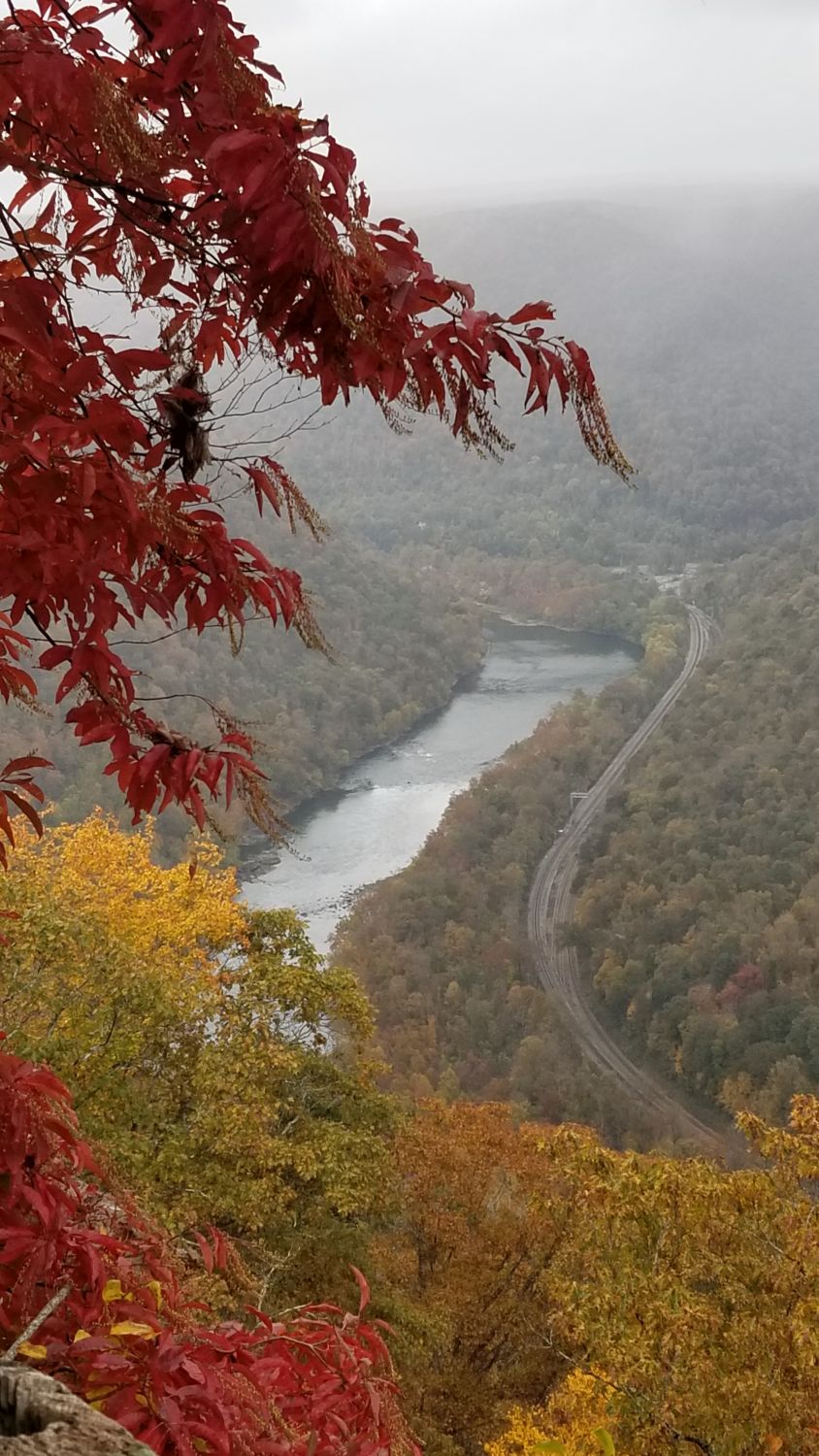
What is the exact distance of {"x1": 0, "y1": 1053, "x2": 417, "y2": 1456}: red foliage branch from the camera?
1.43m

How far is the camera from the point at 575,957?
35500mm

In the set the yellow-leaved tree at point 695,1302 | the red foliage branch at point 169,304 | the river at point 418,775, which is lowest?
the river at point 418,775

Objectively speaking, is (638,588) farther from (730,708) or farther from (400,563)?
(730,708)

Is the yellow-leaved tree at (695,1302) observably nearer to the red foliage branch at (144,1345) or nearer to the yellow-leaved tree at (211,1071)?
the yellow-leaved tree at (211,1071)

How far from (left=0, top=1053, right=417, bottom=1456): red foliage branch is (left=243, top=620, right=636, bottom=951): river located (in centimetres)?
1897

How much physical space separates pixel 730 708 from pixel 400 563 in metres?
36.4

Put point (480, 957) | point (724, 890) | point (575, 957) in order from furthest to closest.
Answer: point (575, 957), point (724, 890), point (480, 957)

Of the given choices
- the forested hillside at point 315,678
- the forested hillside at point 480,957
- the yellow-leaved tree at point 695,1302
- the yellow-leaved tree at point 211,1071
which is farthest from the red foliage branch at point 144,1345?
the forested hillside at point 315,678

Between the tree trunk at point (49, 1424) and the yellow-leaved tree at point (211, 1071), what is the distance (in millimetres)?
4767

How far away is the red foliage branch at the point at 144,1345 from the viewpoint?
143cm

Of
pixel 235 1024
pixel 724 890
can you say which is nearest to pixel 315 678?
pixel 724 890

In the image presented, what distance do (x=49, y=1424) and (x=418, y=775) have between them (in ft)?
145

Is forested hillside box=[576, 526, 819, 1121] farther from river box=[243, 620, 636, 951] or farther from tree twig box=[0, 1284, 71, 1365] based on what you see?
tree twig box=[0, 1284, 71, 1365]

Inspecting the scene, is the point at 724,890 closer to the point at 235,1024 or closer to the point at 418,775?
the point at 418,775
